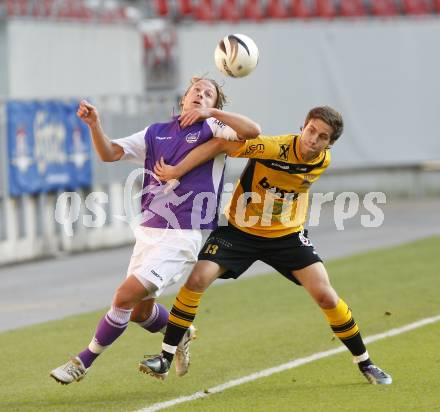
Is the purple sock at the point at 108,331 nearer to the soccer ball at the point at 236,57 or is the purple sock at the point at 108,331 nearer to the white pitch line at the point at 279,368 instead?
the white pitch line at the point at 279,368

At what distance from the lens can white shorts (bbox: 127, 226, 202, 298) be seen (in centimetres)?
802

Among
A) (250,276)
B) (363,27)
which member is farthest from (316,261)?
(363,27)

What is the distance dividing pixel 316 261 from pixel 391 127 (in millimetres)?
16378

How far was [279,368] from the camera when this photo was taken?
30.6ft

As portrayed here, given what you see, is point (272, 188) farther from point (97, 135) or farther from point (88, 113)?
point (88, 113)

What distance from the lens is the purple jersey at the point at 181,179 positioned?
8.27 metres

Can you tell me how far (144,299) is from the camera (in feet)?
27.4

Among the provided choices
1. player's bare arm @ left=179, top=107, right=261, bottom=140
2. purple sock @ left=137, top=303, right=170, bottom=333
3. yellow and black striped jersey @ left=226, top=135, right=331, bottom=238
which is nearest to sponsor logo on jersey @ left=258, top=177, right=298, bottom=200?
yellow and black striped jersey @ left=226, top=135, right=331, bottom=238

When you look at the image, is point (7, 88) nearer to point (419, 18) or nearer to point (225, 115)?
point (419, 18)

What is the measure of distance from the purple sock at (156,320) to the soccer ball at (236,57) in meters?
1.75


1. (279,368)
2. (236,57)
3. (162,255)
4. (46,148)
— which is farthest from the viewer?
(46,148)

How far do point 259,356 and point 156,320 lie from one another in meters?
1.47

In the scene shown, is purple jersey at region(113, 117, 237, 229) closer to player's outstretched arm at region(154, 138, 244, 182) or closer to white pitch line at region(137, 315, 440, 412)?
player's outstretched arm at region(154, 138, 244, 182)

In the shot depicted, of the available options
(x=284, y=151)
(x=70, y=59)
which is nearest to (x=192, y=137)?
(x=284, y=151)
